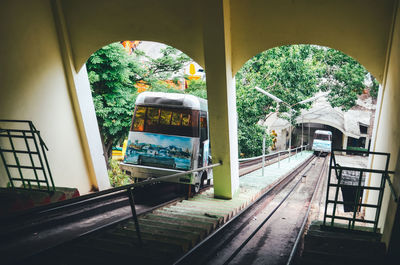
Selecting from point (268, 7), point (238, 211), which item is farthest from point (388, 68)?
point (238, 211)

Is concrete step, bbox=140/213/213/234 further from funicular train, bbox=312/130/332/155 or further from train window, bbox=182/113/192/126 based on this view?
funicular train, bbox=312/130/332/155

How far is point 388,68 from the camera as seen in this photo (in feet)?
16.1

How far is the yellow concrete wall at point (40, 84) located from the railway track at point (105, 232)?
134 cm

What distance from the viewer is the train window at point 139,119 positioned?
744 cm

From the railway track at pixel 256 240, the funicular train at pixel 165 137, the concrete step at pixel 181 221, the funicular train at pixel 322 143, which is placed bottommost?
the funicular train at pixel 322 143

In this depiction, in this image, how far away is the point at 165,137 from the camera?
7.20 m

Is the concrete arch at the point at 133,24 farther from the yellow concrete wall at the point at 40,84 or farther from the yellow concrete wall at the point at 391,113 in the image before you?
the yellow concrete wall at the point at 391,113

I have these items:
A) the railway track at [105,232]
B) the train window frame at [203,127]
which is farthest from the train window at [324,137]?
the railway track at [105,232]

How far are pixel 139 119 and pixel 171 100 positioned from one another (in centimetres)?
111

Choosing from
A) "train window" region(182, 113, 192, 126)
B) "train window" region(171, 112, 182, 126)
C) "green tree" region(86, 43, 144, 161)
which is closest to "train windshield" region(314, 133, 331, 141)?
"green tree" region(86, 43, 144, 161)

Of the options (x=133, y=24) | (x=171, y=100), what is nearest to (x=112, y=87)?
(x=171, y=100)

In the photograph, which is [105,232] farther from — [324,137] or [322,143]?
[324,137]

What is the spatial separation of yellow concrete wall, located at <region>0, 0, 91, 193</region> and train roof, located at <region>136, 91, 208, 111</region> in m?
2.07

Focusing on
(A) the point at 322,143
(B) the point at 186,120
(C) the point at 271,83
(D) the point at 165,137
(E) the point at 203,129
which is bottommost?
(A) the point at 322,143
